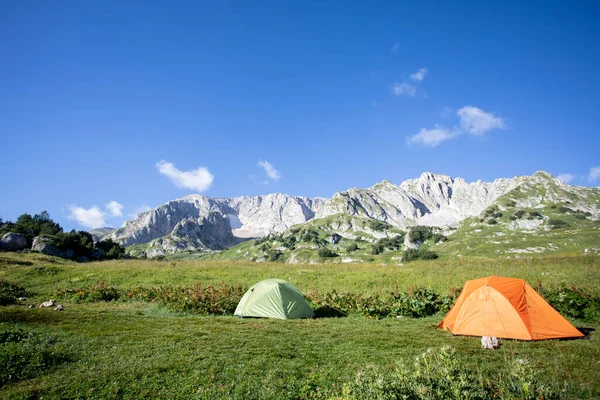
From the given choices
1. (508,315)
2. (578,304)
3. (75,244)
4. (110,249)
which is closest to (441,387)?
(508,315)

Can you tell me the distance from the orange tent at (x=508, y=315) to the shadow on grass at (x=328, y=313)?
779cm

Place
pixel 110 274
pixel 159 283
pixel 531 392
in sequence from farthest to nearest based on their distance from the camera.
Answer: pixel 110 274 < pixel 159 283 < pixel 531 392

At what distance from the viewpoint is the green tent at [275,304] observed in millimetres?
21359

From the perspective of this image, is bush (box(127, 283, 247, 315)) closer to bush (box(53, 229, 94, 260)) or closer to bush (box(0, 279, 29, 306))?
bush (box(0, 279, 29, 306))

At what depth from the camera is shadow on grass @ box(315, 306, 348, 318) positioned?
2234cm

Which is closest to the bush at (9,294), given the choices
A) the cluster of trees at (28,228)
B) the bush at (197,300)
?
the bush at (197,300)

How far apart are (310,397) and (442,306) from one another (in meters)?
16.4

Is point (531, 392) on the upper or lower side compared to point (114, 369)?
upper

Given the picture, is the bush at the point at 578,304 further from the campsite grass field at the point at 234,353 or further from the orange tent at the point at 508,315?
the orange tent at the point at 508,315

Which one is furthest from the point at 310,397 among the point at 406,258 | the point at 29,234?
the point at 406,258

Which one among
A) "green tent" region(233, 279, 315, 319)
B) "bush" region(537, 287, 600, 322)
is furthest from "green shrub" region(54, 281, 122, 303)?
"bush" region(537, 287, 600, 322)

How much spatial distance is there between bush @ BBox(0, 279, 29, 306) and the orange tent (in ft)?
101

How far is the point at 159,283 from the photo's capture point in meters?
34.7

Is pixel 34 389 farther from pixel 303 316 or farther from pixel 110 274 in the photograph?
pixel 110 274
